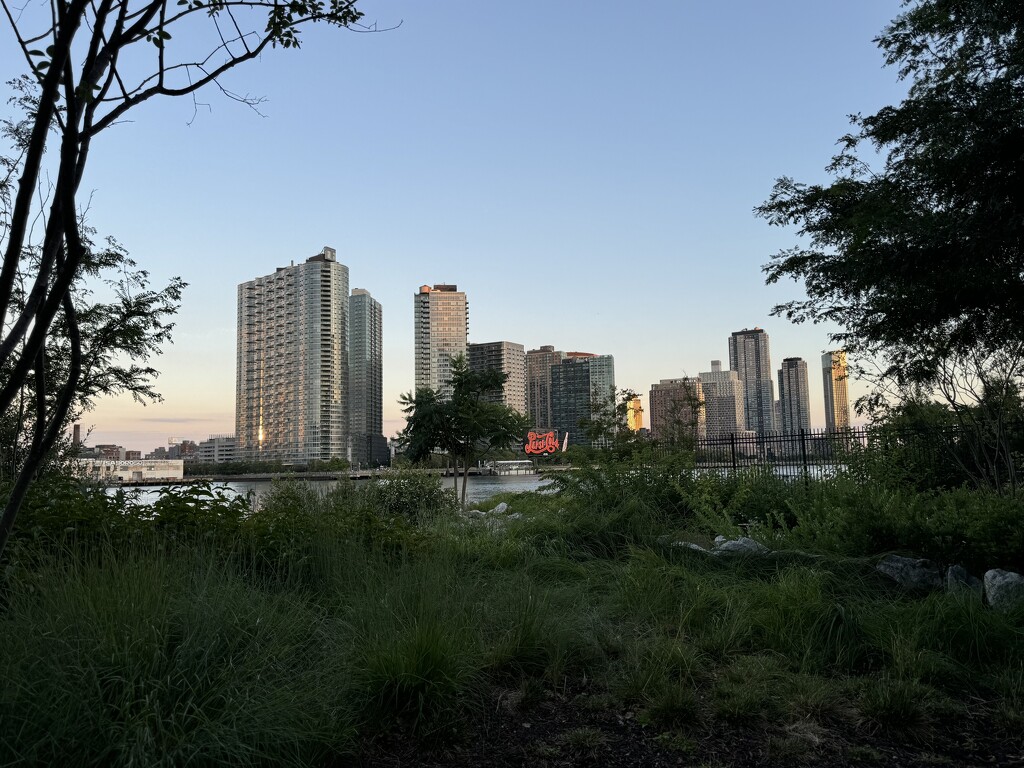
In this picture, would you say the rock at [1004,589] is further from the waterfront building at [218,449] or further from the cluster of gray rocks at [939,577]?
the waterfront building at [218,449]

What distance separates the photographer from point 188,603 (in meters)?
2.98

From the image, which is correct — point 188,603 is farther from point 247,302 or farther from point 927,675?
point 247,302

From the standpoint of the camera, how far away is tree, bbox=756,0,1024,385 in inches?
271

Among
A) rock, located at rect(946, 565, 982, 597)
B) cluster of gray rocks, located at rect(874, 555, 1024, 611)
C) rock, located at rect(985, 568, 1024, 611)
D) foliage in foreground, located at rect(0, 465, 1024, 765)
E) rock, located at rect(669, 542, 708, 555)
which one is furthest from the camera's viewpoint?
rock, located at rect(669, 542, 708, 555)

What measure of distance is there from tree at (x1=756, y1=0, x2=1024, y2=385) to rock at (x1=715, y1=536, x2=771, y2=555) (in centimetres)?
336

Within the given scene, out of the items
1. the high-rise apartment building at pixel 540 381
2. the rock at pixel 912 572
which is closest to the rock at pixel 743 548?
the rock at pixel 912 572

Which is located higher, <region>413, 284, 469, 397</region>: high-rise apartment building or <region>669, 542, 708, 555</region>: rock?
<region>413, 284, 469, 397</region>: high-rise apartment building

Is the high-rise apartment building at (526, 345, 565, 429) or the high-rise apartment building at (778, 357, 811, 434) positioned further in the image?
the high-rise apartment building at (526, 345, 565, 429)

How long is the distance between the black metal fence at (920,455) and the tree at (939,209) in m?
1.56

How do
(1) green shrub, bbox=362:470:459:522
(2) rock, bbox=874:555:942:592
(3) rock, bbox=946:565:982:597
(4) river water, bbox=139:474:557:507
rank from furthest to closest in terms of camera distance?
(1) green shrub, bbox=362:470:459:522 → (4) river water, bbox=139:474:557:507 → (2) rock, bbox=874:555:942:592 → (3) rock, bbox=946:565:982:597

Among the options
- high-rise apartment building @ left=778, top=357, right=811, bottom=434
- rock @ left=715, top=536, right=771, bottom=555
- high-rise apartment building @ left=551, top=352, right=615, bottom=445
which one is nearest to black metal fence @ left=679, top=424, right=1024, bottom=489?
rock @ left=715, top=536, right=771, bottom=555

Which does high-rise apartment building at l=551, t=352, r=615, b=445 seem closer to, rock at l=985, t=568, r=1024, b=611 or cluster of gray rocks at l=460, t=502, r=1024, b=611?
cluster of gray rocks at l=460, t=502, r=1024, b=611

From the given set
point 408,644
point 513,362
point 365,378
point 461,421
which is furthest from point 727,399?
point 408,644

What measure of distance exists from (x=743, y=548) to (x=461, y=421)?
13.5m
